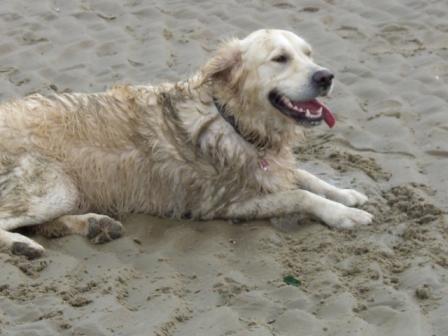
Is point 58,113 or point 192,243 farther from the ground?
point 58,113

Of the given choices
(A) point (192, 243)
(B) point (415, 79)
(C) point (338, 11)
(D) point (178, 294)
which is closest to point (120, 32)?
(C) point (338, 11)

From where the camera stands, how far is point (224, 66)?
22.3ft

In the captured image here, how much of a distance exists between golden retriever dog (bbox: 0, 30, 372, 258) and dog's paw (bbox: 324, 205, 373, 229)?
0.13 m

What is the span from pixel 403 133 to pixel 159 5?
3651mm

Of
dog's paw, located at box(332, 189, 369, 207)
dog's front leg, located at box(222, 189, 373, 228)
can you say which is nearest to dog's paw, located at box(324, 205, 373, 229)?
dog's front leg, located at box(222, 189, 373, 228)

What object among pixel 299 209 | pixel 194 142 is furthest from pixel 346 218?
pixel 194 142

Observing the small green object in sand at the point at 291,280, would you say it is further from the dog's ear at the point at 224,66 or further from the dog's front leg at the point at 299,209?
the dog's ear at the point at 224,66

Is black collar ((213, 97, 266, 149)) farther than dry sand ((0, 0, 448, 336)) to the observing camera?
Yes

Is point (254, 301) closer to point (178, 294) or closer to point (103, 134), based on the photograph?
point (178, 294)

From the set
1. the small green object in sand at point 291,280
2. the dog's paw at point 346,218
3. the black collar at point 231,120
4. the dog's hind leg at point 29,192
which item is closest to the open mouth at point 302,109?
the black collar at point 231,120

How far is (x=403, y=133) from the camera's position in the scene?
7723mm

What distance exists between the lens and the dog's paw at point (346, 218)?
645cm

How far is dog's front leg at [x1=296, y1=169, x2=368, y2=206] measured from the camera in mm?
6828

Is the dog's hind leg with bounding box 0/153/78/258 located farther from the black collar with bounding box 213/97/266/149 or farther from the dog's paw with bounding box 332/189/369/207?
the dog's paw with bounding box 332/189/369/207
